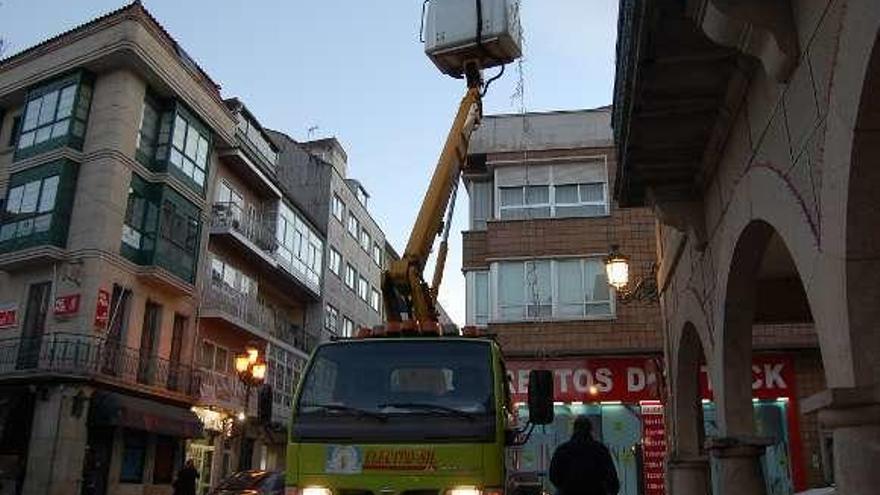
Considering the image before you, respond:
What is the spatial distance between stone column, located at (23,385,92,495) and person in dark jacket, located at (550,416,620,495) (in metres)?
19.4

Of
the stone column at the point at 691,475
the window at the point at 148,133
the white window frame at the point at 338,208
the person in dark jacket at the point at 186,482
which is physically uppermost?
the white window frame at the point at 338,208

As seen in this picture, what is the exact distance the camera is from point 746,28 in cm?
535

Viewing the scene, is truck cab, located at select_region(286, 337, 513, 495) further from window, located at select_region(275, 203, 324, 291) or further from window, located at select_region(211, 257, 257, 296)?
window, located at select_region(275, 203, 324, 291)

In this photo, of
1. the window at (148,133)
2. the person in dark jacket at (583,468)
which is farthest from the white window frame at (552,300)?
the person in dark jacket at (583,468)

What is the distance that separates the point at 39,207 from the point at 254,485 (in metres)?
14.6

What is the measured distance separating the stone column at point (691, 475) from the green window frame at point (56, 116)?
2217cm

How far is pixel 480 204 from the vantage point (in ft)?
81.8

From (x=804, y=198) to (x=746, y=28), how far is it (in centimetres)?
122

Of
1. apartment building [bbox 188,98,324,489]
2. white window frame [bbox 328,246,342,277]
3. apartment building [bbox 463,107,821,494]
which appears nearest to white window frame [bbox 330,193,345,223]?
white window frame [bbox 328,246,342,277]

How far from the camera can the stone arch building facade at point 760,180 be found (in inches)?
164

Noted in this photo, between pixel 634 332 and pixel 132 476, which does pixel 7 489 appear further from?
pixel 634 332

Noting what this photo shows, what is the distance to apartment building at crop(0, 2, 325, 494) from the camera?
926 inches

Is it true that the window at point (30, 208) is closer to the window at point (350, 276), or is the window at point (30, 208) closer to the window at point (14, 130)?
the window at point (14, 130)

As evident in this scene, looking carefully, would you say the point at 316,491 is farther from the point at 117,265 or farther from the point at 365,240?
the point at 365,240
